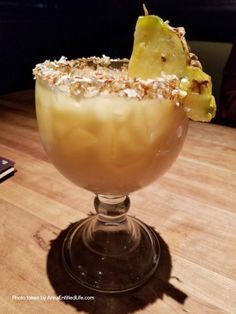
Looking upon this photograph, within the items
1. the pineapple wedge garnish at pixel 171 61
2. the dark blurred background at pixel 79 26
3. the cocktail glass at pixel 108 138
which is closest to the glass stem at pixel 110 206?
the cocktail glass at pixel 108 138

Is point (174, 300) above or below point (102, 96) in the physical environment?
below

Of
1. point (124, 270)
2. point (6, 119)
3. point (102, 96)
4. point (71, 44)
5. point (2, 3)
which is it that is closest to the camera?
point (102, 96)

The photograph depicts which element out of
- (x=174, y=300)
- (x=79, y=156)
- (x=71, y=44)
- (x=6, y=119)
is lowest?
(x=71, y=44)

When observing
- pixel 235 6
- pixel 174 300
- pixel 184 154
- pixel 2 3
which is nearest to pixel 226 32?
pixel 235 6

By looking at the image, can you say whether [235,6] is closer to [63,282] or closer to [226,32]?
→ [226,32]

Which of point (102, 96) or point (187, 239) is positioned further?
point (187, 239)

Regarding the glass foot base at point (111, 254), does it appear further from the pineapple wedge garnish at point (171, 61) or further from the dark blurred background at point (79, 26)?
the dark blurred background at point (79, 26)
